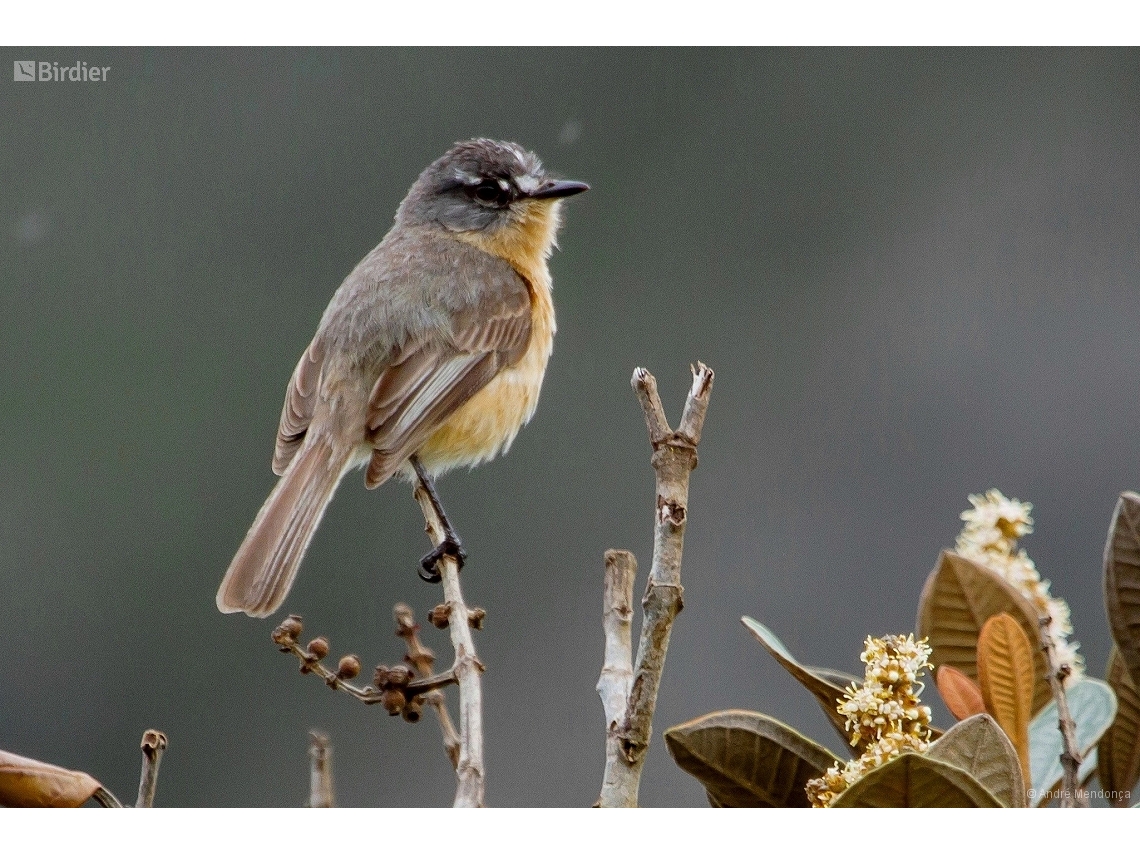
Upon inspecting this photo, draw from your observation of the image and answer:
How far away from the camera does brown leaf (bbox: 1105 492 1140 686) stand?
1404mm

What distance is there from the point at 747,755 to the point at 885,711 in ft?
0.57

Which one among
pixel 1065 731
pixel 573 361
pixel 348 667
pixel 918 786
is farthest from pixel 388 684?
pixel 573 361

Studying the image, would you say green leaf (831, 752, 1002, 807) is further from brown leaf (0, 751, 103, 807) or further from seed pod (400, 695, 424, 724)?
brown leaf (0, 751, 103, 807)

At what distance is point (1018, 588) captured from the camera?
156 centimetres

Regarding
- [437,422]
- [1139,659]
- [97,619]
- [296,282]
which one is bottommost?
[1139,659]

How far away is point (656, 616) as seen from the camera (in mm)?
1257

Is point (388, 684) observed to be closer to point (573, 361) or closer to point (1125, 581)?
point (1125, 581)

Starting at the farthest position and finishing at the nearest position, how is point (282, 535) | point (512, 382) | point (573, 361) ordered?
point (573, 361) → point (512, 382) → point (282, 535)

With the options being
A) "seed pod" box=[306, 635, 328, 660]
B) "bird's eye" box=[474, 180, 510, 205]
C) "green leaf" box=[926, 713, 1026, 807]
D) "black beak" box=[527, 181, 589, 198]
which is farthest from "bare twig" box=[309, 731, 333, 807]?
"bird's eye" box=[474, 180, 510, 205]

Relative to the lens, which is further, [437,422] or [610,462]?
[610,462]

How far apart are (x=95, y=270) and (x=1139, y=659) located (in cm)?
264

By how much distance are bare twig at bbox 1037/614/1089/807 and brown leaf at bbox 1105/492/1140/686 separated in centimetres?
8
